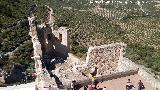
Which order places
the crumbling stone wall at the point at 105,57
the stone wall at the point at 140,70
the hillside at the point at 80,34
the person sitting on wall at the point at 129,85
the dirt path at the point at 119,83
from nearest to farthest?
the person sitting on wall at the point at 129,85 < the dirt path at the point at 119,83 < the stone wall at the point at 140,70 < the crumbling stone wall at the point at 105,57 < the hillside at the point at 80,34

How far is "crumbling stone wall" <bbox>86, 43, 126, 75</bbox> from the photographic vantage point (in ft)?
69.3

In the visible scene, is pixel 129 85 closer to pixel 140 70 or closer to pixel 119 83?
pixel 119 83

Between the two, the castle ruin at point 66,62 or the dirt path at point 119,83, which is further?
the dirt path at point 119,83

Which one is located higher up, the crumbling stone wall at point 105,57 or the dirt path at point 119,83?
the crumbling stone wall at point 105,57

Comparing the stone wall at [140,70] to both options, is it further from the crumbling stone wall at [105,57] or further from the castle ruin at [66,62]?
the crumbling stone wall at [105,57]

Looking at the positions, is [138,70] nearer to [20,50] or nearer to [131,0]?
[20,50]

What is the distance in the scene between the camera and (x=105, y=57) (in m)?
21.6

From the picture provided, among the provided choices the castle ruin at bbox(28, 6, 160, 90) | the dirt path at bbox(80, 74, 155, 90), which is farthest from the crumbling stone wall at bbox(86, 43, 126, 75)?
the dirt path at bbox(80, 74, 155, 90)

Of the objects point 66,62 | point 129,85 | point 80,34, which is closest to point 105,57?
point 129,85

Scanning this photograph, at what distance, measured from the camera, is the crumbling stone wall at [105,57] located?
832 inches

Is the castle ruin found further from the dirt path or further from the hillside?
the hillside

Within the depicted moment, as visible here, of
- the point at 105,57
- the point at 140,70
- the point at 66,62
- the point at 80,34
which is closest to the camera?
the point at 140,70

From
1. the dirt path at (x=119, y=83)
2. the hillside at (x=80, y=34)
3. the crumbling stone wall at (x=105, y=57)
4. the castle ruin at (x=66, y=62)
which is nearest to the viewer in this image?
the castle ruin at (x=66, y=62)

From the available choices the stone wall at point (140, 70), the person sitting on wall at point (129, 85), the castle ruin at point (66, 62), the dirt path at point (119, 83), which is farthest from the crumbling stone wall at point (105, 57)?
the person sitting on wall at point (129, 85)
